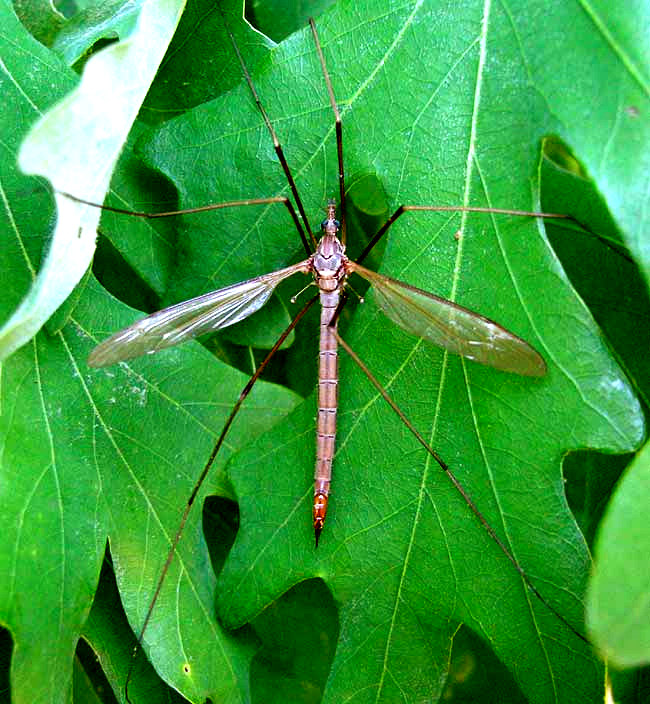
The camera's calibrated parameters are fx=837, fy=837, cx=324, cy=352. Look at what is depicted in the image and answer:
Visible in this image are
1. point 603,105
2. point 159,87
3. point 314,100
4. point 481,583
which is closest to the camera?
point 603,105

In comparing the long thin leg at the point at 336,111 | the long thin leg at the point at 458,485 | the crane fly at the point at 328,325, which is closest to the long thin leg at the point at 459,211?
the crane fly at the point at 328,325

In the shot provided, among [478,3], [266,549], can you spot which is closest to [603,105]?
[478,3]

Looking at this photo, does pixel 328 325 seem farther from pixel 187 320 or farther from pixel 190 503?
pixel 190 503

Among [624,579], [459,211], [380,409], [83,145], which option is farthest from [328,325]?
[624,579]

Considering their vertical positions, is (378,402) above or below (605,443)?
above

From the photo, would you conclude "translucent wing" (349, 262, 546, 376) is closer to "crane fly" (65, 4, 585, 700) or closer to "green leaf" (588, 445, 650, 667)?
"crane fly" (65, 4, 585, 700)

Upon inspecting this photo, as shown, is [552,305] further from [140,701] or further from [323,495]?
[140,701]

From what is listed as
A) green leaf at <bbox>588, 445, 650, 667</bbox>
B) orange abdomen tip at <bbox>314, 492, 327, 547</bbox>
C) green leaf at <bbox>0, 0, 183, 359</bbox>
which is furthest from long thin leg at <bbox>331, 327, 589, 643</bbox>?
green leaf at <bbox>0, 0, 183, 359</bbox>
